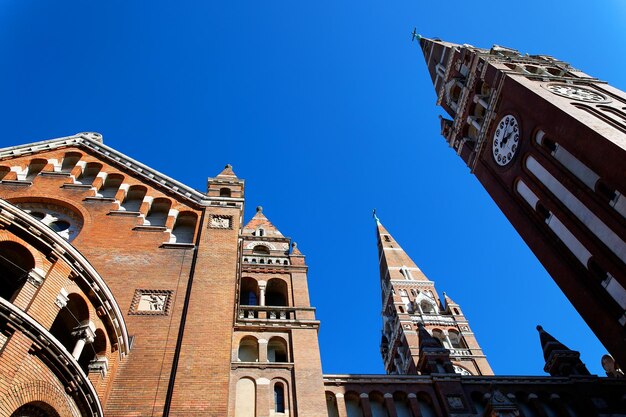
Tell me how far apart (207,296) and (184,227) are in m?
5.08

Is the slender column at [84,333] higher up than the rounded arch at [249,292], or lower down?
lower down

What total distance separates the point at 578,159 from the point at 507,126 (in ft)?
23.9

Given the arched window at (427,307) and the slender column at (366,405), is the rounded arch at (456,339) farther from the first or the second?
the slender column at (366,405)

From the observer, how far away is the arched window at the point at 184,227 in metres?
18.9

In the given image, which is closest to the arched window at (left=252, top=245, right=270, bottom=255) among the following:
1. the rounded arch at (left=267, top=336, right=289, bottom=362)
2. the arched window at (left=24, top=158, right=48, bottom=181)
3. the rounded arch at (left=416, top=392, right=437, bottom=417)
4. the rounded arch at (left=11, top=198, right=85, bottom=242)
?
the rounded arch at (left=267, top=336, right=289, bottom=362)

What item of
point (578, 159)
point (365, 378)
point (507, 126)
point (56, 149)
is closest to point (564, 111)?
point (578, 159)

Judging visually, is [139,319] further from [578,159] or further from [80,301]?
[578,159]

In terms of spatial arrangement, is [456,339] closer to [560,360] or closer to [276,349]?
[560,360]

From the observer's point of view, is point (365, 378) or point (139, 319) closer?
point (139, 319)

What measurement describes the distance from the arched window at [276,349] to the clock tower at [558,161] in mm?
13181

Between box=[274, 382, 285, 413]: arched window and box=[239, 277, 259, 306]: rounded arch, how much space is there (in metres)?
5.85

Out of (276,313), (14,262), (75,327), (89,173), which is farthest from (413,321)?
(14,262)

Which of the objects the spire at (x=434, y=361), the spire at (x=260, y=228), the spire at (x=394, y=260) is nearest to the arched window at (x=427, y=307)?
the spire at (x=394, y=260)

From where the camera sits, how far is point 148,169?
72.5 feet
